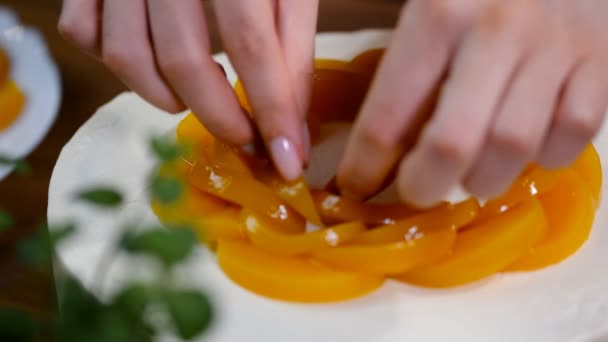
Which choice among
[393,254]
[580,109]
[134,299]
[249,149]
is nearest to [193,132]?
[249,149]

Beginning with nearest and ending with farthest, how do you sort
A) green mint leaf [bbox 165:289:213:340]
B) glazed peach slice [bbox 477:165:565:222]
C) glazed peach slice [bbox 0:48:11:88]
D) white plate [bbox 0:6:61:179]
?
green mint leaf [bbox 165:289:213:340] < glazed peach slice [bbox 477:165:565:222] < white plate [bbox 0:6:61:179] < glazed peach slice [bbox 0:48:11:88]

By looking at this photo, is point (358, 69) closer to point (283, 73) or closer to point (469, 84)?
point (283, 73)

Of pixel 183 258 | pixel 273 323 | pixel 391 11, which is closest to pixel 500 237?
pixel 273 323

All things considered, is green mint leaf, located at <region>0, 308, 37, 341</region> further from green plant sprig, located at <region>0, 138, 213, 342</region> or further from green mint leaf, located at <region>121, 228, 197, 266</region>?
green mint leaf, located at <region>121, 228, 197, 266</region>

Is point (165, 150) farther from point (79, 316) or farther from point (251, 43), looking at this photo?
point (251, 43)

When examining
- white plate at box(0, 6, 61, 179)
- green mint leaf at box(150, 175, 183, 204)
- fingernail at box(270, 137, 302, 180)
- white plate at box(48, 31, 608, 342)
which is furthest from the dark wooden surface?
green mint leaf at box(150, 175, 183, 204)

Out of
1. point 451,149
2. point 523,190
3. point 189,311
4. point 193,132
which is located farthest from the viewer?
point 193,132
